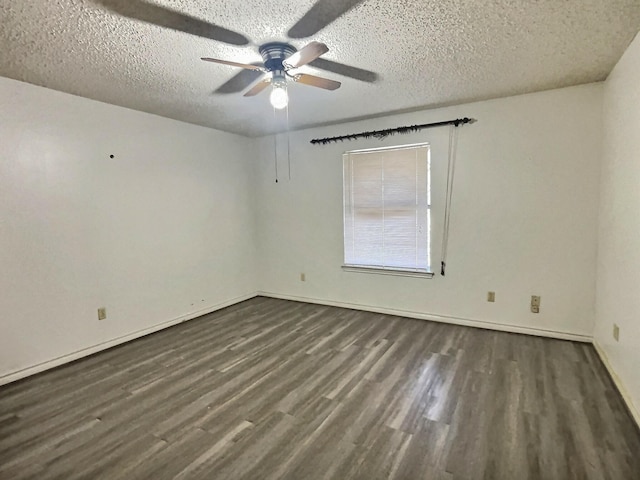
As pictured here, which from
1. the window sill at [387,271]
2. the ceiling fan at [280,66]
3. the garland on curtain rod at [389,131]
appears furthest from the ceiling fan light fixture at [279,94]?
the window sill at [387,271]

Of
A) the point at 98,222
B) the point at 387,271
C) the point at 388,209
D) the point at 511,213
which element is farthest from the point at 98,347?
the point at 511,213

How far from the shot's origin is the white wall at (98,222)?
2668mm

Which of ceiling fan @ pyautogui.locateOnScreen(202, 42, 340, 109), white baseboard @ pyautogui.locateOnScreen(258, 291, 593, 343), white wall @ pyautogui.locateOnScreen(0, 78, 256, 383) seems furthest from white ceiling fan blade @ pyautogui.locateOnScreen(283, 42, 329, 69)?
white baseboard @ pyautogui.locateOnScreen(258, 291, 593, 343)

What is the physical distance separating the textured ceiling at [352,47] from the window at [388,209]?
0.76 m

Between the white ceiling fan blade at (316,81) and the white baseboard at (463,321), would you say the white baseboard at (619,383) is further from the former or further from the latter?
the white ceiling fan blade at (316,81)

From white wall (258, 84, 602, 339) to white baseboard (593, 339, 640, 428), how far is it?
31 cm

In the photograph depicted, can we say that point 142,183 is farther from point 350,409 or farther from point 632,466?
point 632,466

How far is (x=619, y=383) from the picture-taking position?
230 centimetres

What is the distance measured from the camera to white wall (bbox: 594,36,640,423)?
2082 mm

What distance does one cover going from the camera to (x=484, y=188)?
3422mm

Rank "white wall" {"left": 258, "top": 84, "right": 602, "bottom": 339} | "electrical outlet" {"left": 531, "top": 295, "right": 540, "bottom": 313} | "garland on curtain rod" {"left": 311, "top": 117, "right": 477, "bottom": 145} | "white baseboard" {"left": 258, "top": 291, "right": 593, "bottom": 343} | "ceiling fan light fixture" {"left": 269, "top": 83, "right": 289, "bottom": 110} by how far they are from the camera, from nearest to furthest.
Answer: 1. "ceiling fan light fixture" {"left": 269, "top": 83, "right": 289, "bottom": 110}
2. "white wall" {"left": 258, "top": 84, "right": 602, "bottom": 339}
3. "white baseboard" {"left": 258, "top": 291, "right": 593, "bottom": 343}
4. "electrical outlet" {"left": 531, "top": 295, "right": 540, "bottom": 313}
5. "garland on curtain rod" {"left": 311, "top": 117, "right": 477, "bottom": 145}

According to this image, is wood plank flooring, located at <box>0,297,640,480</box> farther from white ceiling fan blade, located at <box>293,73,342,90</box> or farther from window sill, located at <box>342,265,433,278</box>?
white ceiling fan blade, located at <box>293,73,342,90</box>

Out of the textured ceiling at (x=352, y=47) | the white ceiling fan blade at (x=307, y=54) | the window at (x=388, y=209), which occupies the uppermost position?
the textured ceiling at (x=352, y=47)

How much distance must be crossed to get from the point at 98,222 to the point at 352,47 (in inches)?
107
